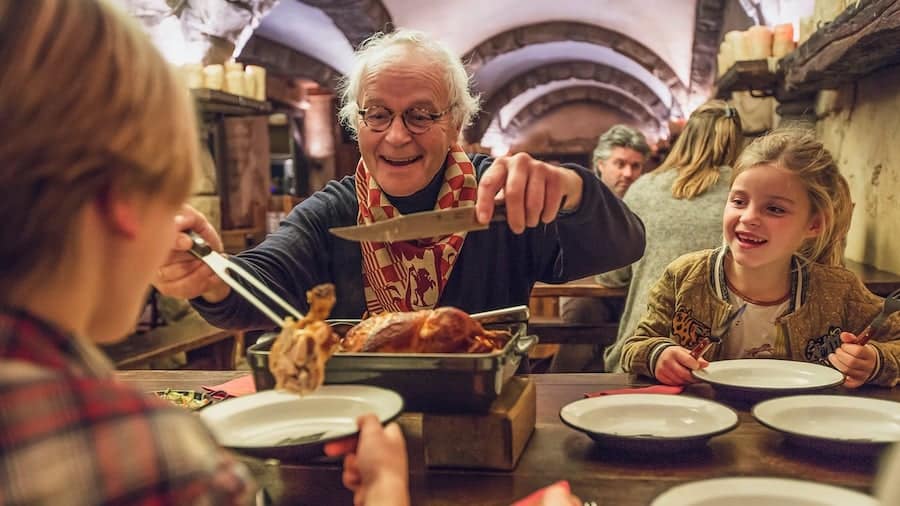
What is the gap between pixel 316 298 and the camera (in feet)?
3.41

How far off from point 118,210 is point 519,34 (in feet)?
33.8

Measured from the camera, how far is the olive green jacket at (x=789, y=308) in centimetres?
204

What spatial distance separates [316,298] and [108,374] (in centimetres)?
43

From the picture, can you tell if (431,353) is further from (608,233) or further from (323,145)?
(323,145)

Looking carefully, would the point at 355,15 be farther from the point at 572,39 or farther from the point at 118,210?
the point at 118,210

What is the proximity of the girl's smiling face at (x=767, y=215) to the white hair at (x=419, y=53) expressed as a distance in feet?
2.73

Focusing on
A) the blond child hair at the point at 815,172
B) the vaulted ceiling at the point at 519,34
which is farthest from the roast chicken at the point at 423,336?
the vaulted ceiling at the point at 519,34

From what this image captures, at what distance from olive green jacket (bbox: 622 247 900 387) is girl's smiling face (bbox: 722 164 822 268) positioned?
0.11 meters

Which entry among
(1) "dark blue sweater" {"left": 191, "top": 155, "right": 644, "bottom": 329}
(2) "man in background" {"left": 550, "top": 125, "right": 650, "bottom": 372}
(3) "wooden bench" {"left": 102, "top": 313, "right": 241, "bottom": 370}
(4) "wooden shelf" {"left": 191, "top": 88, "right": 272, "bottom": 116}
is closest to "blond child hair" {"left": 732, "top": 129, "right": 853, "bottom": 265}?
(1) "dark blue sweater" {"left": 191, "top": 155, "right": 644, "bottom": 329}

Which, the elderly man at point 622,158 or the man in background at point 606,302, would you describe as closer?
the man in background at point 606,302

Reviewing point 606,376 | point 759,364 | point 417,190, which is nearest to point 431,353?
point 606,376

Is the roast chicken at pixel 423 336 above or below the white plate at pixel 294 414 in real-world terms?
above

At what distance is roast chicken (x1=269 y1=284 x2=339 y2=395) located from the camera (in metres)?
1.01

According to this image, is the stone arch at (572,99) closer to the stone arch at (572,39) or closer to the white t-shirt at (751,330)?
the stone arch at (572,39)
